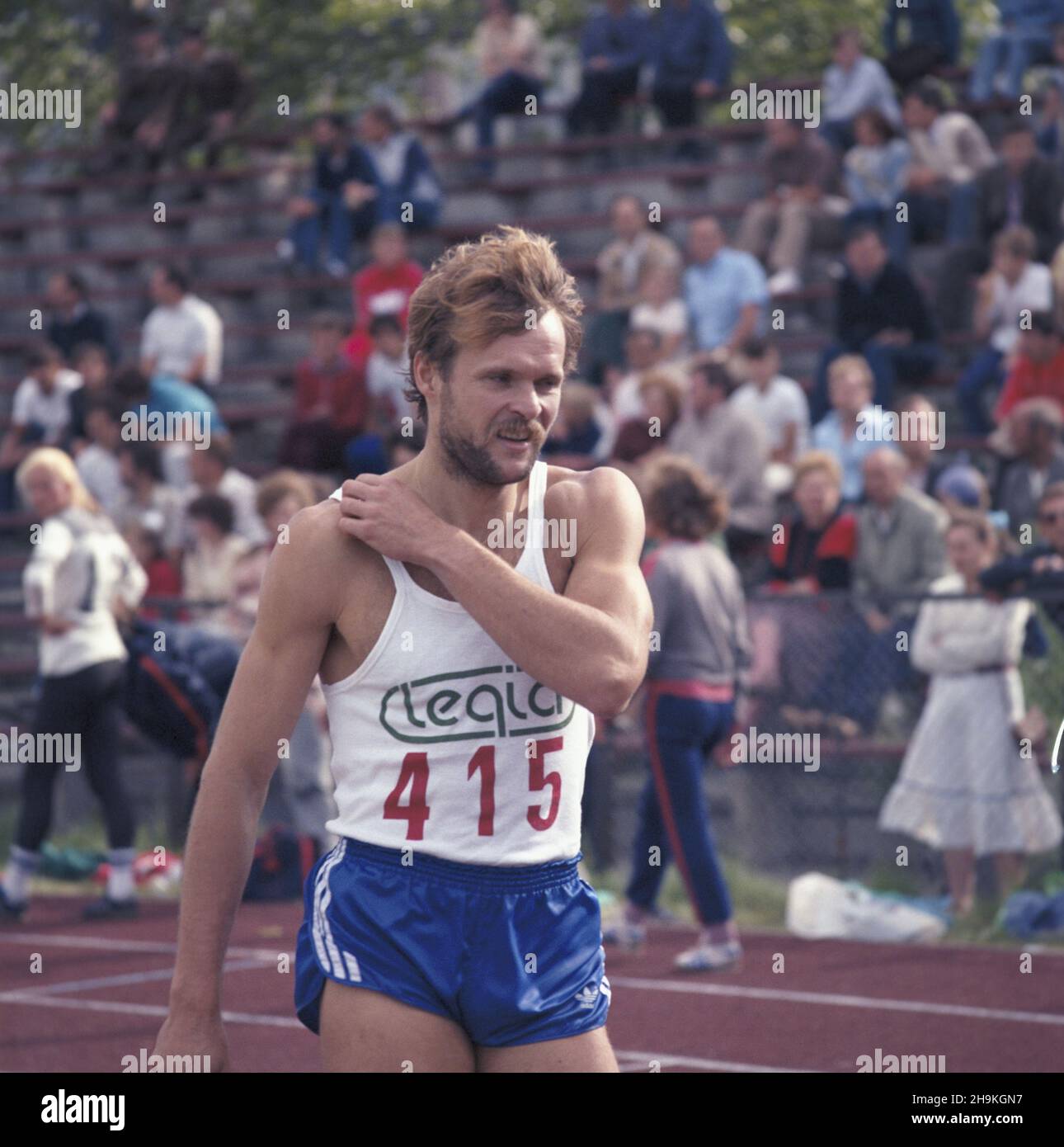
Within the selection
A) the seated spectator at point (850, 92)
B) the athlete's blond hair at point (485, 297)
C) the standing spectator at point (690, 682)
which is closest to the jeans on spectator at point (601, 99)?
the seated spectator at point (850, 92)

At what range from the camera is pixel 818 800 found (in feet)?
34.6

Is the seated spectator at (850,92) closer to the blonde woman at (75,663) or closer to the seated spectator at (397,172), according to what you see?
the seated spectator at (397,172)

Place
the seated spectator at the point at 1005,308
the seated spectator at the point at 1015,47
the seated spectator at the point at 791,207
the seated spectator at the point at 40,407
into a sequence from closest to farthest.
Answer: the seated spectator at the point at 1005,308 → the seated spectator at the point at 791,207 → the seated spectator at the point at 1015,47 → the seated spectator at the point at 40,407

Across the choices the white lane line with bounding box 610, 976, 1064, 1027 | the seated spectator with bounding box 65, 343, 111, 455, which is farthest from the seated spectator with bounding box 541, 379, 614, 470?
the white lane line with bounding box 610, 976, 1064, 1027

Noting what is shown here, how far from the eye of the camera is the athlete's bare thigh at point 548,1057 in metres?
3.52

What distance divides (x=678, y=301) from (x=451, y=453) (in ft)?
35.1

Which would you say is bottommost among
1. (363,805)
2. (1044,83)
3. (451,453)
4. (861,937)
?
(861,937)

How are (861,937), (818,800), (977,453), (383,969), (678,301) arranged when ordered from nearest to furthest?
(383,969), (861,937), (818,800), (977,453), (678,301)

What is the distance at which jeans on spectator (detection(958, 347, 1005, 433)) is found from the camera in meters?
12.8

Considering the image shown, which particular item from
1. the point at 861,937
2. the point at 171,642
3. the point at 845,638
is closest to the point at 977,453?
the point at 845,638

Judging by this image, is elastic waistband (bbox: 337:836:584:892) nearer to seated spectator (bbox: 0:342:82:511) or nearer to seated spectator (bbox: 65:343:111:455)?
seated spectator (bbox: 65:343:111:455)

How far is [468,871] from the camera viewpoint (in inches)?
141

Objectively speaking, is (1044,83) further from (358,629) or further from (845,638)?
(358,629)

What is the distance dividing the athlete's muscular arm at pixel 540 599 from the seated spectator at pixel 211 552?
8854 millimetres
